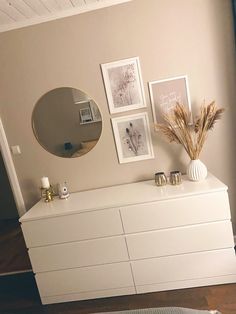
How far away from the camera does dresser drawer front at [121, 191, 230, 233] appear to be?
1.86m

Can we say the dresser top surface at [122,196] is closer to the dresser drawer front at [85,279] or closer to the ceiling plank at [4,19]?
the dresser drawer front at [85,279]

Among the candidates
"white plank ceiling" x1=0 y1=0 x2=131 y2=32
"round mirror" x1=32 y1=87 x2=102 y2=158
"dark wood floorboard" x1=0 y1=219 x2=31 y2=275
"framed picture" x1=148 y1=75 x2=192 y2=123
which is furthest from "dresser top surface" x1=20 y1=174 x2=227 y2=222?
"white plank ceiling" x1=0 y1=0 x2=131 y2=32

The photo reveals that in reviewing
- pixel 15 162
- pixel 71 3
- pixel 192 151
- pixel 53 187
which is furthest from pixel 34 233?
pixel 71 3

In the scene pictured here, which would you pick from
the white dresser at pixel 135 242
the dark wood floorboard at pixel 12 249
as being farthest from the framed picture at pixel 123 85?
the dark wood floorboard at pixel 12 249

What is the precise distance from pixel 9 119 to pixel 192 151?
5.25ft

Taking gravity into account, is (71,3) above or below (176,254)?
above

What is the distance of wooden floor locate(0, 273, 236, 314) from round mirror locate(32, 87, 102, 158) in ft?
3.99

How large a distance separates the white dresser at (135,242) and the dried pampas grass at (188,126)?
303 millimetres

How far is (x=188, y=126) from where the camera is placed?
2.19m

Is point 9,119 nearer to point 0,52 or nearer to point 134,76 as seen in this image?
point 0,52

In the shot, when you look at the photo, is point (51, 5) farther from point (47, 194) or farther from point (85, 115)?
point (47, 194)

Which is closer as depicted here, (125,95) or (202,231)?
(202,231)

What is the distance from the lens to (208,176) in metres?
2.13

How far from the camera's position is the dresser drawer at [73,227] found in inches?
76.0
